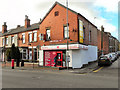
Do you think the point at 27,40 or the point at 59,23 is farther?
the point at 27,40

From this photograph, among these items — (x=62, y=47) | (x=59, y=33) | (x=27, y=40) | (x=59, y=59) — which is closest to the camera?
(x=62, y=47)

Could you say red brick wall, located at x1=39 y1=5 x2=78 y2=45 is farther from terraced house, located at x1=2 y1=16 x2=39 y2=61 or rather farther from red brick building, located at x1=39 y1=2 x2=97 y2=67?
terraced house, located at x1=2 y1=16 x2=39 y2=61

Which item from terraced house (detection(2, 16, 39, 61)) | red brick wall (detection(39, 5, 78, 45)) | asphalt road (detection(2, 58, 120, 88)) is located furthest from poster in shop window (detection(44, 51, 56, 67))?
asphalt road (detection(2, 58, 120, 88))

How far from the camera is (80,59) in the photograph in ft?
55.2

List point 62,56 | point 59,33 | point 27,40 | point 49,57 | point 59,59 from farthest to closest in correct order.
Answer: point 27,40 → point 49,57 → point 59,33 → point 59,59 → point 62,56

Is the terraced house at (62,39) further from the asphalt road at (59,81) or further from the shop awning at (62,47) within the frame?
the asphalt road at (59,81)


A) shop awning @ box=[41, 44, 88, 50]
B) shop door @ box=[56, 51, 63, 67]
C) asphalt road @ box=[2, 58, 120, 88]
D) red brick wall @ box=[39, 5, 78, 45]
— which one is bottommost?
asphalt road @ box=[2, 58, 120, 88]

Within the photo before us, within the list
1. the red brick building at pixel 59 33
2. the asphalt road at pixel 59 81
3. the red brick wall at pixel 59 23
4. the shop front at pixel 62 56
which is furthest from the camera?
the red brick wall at pixel 59 23

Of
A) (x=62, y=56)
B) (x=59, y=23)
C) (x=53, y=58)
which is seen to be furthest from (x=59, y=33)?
(x=53, y=58)

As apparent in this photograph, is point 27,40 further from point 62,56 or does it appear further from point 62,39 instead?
point 62,56

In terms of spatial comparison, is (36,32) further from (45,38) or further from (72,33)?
(72,33)

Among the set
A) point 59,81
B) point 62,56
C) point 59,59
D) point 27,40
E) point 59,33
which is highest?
point 59,33

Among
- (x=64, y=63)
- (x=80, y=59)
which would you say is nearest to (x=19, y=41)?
(x=64, y=63)

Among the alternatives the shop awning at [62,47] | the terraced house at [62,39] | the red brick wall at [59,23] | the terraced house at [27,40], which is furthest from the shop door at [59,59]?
the terraced house at [27,40]
